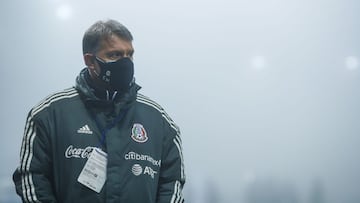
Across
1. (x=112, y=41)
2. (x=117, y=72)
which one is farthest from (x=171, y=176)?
(x=112, y=41)

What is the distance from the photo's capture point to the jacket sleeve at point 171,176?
4.63 feet

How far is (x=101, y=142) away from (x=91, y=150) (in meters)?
0.04

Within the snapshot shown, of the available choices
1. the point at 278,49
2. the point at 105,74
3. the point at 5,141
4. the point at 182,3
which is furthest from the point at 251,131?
the point at 5,141

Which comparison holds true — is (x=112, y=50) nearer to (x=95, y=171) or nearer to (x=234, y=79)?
(x=95, y=171)

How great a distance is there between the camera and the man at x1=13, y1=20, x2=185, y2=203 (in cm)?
128

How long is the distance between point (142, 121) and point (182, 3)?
2.67 ft

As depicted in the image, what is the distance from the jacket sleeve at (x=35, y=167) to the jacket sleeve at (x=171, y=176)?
1.22 ft

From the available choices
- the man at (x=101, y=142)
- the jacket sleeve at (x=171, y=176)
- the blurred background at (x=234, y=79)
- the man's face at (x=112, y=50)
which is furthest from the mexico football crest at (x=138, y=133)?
the blurred background at (x=234, y=79)

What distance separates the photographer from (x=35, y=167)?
1.26 meters

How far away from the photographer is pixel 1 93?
5.91 ft

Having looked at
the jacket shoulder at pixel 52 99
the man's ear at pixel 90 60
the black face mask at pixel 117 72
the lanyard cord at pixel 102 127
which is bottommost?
the lanyard cord at pixel 102 127

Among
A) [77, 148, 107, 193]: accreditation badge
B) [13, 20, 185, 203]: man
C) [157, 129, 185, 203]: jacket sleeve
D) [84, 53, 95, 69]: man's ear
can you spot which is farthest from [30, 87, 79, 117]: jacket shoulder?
[157, 129, 185, 203]: jacket sleeve

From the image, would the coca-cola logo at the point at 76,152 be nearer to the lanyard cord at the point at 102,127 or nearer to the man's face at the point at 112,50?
the lanyard cord at the point at 102,127

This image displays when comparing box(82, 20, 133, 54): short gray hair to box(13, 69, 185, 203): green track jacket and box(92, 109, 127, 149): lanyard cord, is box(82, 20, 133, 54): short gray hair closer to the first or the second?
box(13, 69, 185, 203): green track jacket
